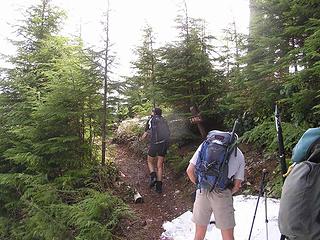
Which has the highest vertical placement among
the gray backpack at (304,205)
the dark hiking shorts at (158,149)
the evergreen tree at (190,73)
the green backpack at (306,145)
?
the evergreen tree at (190,73)

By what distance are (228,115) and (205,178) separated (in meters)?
5.78

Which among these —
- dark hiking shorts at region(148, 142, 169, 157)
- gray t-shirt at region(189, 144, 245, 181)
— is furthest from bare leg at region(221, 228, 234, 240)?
dark hiking shorts at region(148, 142, 169, 157)

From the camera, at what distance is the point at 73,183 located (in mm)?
9445

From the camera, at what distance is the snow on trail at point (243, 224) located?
602cm

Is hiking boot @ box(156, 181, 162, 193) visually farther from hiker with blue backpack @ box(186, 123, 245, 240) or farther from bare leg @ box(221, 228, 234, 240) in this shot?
bare leg @ box(221, 228, 234, 240)

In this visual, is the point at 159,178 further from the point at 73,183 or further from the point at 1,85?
the point at 1,85

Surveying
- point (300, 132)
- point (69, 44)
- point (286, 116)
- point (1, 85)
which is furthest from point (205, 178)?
point (1, 85)

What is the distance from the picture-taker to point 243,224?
6621mm

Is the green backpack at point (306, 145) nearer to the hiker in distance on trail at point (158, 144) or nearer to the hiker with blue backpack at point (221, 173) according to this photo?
the hiker with blue backpack at point (221, 173)

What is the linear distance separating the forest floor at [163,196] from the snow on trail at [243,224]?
36 cm

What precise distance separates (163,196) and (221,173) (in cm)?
469

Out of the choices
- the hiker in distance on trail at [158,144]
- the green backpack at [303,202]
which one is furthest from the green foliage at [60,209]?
the green backpack at [303,202]

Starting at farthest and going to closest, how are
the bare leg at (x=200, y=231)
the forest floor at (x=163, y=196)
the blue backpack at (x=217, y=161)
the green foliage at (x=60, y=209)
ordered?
the forest floor at (x=163, y=196) < the green foliage at (x=60, y=209) < the bare leg at (x=200, y=231) < the blue backpack at (x=217, y=161)

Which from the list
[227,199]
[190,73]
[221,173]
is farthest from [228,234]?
[190,73]
